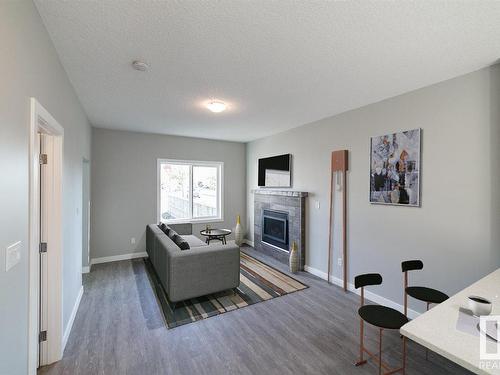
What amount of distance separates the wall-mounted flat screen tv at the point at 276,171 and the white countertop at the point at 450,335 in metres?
3.53

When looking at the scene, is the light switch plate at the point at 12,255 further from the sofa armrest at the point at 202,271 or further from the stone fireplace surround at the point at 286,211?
the stone fireplace surround at the point at 286,211

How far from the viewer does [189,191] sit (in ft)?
19.0

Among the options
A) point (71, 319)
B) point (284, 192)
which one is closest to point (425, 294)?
point (284, 192)

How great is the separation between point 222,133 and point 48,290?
392cm

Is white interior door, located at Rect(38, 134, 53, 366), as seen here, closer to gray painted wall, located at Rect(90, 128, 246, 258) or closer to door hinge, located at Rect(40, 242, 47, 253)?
door hinge, located at Rect(40, 242, 47, 253)

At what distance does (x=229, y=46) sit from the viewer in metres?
1.95

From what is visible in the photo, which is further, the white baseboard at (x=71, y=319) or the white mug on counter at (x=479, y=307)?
the white baseboard at (x=71, y=319)

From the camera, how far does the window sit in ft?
18.1

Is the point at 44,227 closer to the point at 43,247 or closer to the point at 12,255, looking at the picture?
the point at 43,247

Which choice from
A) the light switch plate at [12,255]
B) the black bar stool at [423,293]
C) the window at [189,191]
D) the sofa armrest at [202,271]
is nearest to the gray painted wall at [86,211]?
the window at [189,191]

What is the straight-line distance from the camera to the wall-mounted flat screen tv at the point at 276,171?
483 centimetres

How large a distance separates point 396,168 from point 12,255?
3565mm

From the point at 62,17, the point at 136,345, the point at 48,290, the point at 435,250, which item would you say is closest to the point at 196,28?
the point at 62,17

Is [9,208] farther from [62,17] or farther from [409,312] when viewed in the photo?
[409,312]
